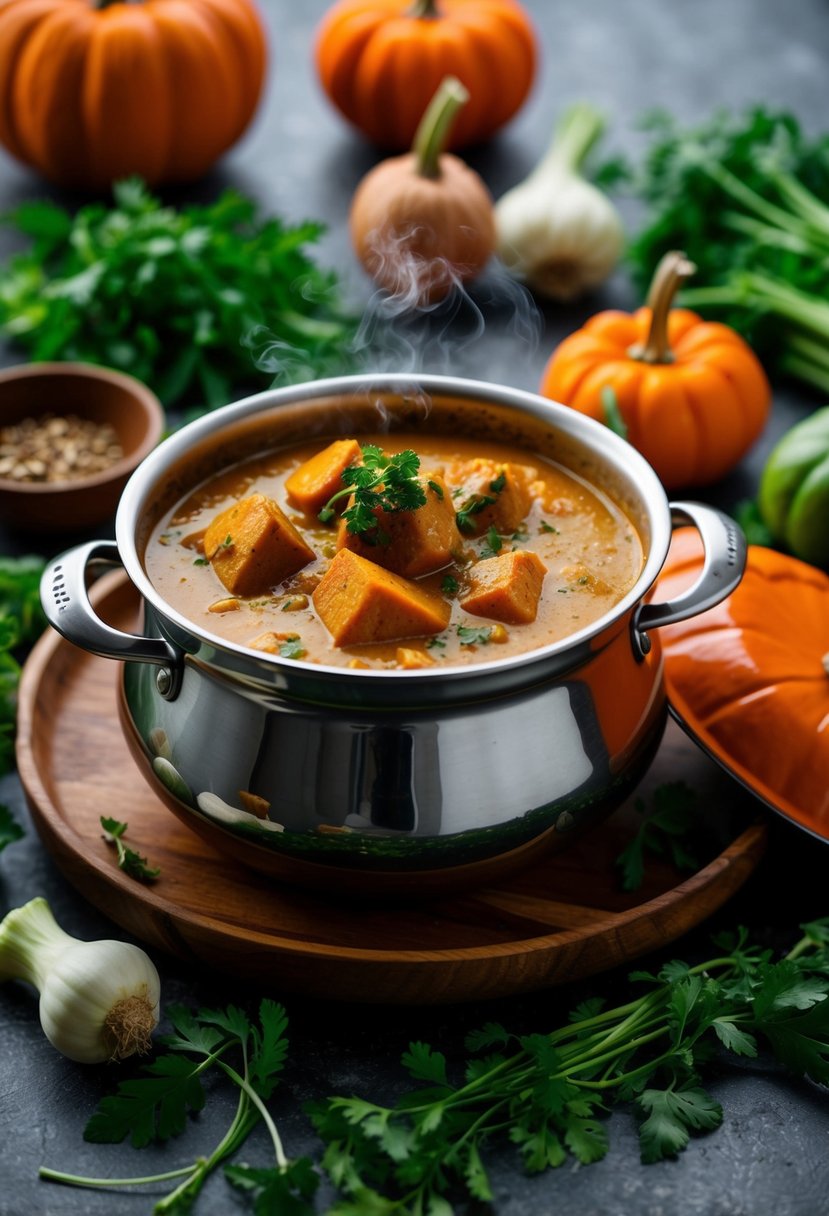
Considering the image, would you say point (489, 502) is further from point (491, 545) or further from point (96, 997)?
point (96, 997)

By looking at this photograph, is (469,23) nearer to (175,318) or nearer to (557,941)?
(175,318)

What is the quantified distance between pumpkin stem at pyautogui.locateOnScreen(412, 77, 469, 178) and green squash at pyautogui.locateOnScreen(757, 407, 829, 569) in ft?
5.02

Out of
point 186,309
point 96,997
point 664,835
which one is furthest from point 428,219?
point 96,997

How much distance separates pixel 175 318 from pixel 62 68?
122cm

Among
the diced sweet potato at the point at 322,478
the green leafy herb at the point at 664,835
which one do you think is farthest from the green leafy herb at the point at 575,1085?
the diced sweet potato at the point at 322,478

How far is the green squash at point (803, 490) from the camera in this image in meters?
3.25

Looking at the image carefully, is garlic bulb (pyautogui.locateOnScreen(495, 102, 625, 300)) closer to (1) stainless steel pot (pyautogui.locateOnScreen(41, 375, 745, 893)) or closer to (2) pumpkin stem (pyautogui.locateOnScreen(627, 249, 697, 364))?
(2) pumpkin stem (pyautogui.locateOnScreen(627, 249, 697, 364))

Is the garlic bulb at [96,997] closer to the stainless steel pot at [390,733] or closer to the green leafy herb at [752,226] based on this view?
the stainless steel pot at [390,733]

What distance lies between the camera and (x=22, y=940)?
228 cm

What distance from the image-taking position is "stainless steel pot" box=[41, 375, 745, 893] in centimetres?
205

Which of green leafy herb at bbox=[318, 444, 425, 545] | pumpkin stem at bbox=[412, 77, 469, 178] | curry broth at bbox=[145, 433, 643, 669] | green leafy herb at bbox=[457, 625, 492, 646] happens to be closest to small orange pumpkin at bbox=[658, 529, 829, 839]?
curry broth at bbox=[145, 433, 643, 669]

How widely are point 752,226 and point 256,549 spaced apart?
270 centimetres

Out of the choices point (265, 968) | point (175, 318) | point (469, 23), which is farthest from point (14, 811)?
point (469, 23)

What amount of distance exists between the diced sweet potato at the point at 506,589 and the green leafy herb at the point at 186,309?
1.65m
